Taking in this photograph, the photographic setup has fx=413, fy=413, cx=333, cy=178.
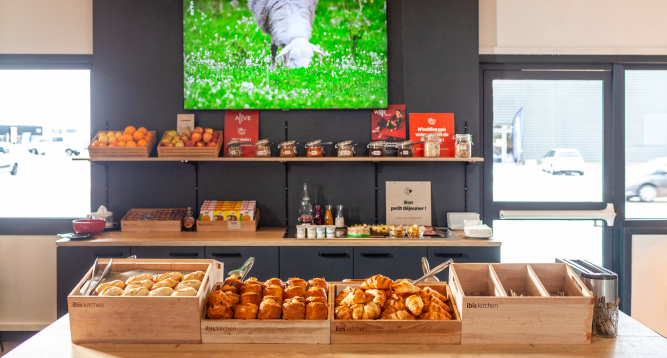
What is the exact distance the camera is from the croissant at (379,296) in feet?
4.59

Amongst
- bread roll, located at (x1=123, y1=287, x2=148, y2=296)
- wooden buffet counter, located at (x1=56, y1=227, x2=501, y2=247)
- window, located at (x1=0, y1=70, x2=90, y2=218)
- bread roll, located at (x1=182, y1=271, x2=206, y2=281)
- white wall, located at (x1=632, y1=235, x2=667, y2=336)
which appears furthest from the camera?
window, located at (x1=0, y1=70, x2=90, y2=218)

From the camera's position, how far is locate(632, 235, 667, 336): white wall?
336 cm

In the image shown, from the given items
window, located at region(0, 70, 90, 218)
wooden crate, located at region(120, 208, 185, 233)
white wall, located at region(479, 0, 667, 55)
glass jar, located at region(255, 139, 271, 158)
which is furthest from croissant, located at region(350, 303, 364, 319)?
window, located at region(0, 70, 90, 218)

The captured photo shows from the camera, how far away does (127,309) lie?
1.35m

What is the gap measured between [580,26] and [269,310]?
3.38 m

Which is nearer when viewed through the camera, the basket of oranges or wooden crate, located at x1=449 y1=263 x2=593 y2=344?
wooden crate, located at x1=449 y1=263 x2=593 y2=344

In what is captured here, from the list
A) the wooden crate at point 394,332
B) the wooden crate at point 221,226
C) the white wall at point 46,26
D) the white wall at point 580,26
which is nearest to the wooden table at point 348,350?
the wooden crate at point 394,332

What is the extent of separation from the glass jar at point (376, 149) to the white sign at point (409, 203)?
0.36 metres

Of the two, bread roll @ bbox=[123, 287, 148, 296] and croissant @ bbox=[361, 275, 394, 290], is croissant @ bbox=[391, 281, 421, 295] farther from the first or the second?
bread roll @ bbox=[123, 287, 148, 296]

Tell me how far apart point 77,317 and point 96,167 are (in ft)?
7.90

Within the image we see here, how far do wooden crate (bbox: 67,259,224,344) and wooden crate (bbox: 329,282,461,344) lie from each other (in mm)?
471

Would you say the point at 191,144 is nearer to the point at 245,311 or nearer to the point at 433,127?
the point at 433,127

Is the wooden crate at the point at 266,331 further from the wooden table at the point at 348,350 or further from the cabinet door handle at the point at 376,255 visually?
the cabinet door handle at the point at 376,255

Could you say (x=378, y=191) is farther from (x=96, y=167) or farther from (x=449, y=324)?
(x=96, y=167)
